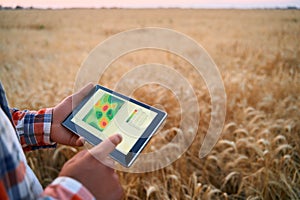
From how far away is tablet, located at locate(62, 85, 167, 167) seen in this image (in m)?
0.63

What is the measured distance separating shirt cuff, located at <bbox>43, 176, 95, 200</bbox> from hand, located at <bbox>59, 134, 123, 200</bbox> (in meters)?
0.03

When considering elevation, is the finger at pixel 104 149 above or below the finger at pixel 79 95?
below

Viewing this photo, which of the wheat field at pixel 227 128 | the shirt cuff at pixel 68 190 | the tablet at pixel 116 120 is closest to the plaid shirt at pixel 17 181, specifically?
the shirt cuff at pixel 68 190

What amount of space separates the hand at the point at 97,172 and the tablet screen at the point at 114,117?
0.11 m

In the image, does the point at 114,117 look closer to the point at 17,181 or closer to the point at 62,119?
the point at 62,119

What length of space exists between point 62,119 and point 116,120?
Answer: 0.18 meters

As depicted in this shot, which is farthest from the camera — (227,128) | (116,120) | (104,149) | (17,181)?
(227,128)

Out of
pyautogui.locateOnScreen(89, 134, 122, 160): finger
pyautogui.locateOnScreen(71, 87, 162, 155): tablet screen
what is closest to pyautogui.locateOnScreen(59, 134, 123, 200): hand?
pyautogui.locateOnScreen(89, 134, 122, 160): finger

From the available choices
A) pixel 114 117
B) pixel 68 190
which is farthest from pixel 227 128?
pixel 68 190

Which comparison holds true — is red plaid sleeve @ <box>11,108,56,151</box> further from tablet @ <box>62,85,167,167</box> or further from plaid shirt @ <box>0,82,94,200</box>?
plaid shirt @ <box>0,82,94,200</box>

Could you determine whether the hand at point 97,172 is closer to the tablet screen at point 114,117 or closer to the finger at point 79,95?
the tablet screen at point 114,117

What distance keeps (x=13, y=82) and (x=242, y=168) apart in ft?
7.19

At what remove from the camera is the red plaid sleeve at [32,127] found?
73 centimetres

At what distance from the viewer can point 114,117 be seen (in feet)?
2.35
